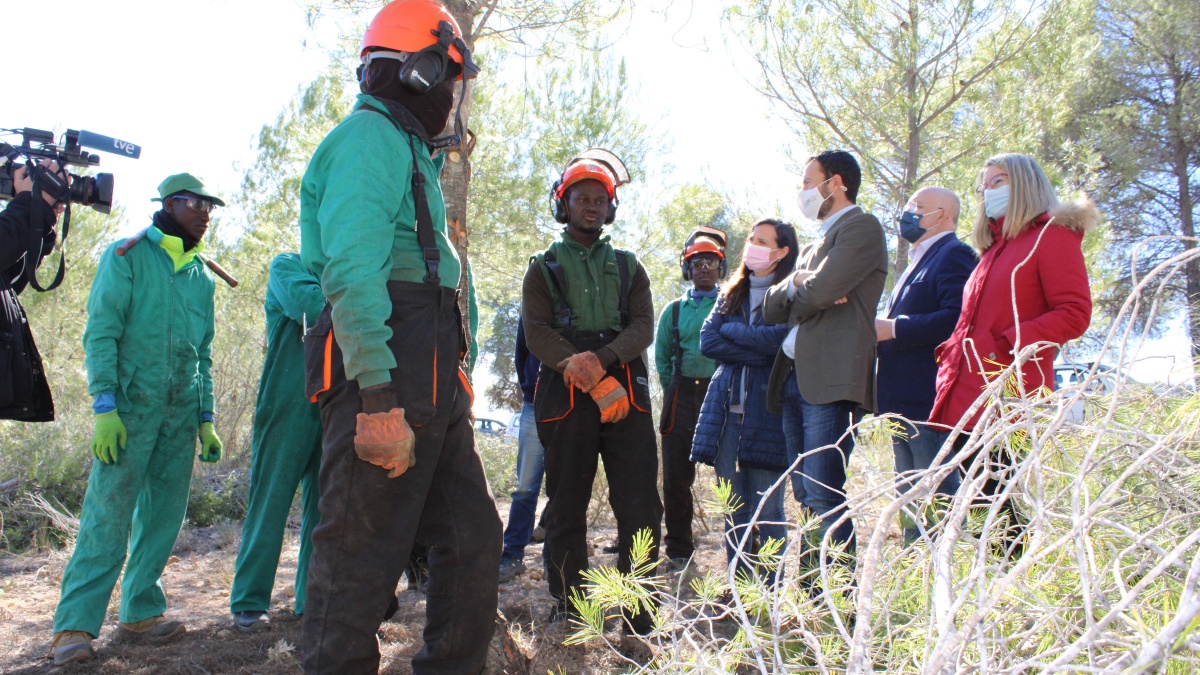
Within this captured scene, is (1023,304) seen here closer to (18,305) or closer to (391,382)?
→ (391,382)

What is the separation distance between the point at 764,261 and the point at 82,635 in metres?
3.22

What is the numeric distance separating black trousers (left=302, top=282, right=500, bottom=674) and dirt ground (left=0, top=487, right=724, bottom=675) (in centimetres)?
35

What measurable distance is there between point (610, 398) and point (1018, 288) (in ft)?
5.15

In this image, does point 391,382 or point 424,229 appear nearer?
point 391,382

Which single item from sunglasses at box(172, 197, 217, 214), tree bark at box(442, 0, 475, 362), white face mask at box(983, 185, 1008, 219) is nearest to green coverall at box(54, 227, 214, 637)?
sunglasses at box(172, 197, 217, 214)

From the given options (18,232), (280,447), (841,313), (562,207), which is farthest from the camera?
(562,207)

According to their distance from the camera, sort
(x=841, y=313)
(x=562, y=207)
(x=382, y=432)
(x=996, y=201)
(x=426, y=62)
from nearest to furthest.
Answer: (x=382, y=432), (x=426, y=62), (x=996, y=201), (x=841, y=313), (x=562, y=207)

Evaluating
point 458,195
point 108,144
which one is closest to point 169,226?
point 108,144

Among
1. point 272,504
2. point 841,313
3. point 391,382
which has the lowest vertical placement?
point 272,504

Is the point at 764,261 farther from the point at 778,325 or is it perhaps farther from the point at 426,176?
the point at 426,176

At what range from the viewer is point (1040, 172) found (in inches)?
130

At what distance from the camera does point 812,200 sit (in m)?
3.80

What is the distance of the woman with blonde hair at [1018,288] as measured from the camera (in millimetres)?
3008

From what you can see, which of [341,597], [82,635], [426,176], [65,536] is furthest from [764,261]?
[65,536]
